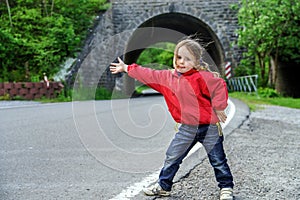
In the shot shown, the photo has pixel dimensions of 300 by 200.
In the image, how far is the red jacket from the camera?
321 centimetres

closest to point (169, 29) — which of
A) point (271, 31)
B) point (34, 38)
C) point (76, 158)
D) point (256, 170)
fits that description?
point (271, 31)

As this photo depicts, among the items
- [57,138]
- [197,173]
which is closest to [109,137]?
[57,138]

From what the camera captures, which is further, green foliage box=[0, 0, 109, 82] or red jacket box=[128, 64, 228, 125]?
green foliage box=[0, 0, 109, 82]

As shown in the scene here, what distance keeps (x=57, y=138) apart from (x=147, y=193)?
3.18 metres

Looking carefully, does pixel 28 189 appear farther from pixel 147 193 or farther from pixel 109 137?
pixel 109 137

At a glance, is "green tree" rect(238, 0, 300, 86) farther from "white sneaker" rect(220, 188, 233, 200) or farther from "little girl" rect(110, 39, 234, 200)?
"white sneaker" rect(220, 188, 233, 200)

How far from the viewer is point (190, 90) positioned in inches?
127

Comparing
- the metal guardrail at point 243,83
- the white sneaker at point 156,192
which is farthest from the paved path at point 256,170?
the metal guardrail at point 243,83

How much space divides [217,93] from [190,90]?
19cm

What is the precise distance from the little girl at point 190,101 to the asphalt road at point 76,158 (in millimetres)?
543

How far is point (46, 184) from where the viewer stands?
11.8 feet

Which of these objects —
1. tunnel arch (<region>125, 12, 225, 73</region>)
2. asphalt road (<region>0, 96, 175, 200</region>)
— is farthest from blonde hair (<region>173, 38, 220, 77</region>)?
tunnel arch (<region>125, 12, 225, 73</region>)

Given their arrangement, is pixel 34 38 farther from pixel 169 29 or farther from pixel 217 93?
pixel 217 93

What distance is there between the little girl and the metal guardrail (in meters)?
15.3
